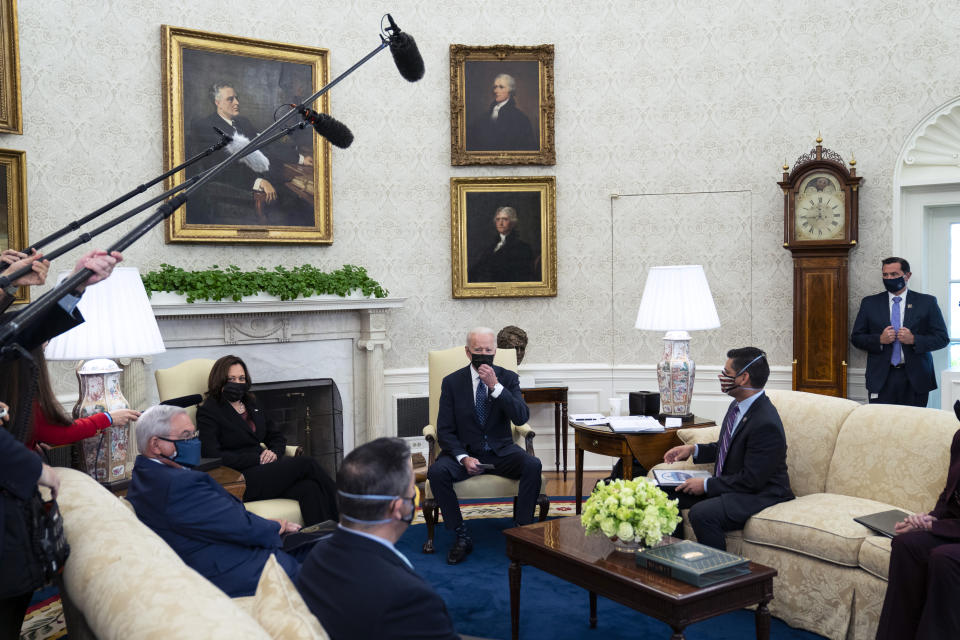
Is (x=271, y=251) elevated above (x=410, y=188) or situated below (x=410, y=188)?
below

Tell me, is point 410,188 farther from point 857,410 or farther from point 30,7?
point 857,410

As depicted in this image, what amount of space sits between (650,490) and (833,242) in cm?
407

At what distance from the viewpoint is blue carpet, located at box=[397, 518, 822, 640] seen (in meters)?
3.81

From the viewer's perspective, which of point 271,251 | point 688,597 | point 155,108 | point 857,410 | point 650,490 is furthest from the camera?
point 271,251

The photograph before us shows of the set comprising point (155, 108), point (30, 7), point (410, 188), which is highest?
point (30, 7)

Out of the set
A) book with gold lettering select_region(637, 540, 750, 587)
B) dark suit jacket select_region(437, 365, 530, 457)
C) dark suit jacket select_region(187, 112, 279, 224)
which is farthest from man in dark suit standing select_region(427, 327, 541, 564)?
dark suit jacket select_region(187, 112, 279, 224)

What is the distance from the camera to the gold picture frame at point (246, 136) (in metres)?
6.29

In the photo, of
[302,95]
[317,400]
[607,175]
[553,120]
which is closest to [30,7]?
[302,95]

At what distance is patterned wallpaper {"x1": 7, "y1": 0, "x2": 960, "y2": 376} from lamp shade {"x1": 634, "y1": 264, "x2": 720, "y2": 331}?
1.77m

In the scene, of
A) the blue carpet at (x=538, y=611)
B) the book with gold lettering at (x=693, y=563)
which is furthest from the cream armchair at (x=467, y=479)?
the book with gold lettering at (x=693, y=563)

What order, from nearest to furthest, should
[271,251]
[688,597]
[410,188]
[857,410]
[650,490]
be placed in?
1. [688,597]
2. [650,490]
3. [857,410]
4. [271,251]
5. [410,188]

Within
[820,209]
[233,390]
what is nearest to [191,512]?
[233,390]

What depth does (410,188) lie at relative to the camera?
23.8ft

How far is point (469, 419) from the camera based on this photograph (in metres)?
5.39
